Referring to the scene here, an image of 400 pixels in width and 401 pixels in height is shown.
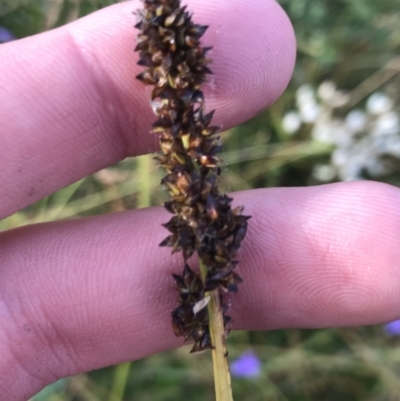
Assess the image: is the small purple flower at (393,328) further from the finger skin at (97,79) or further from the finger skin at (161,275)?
the finger skin at (97,79)

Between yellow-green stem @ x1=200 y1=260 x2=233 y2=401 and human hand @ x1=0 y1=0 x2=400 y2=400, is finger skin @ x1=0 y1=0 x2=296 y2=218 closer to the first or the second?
human hand @ x1=0 y1=0 x2=400 y2=400

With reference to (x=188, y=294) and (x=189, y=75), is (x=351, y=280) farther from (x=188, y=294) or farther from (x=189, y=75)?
(x=189, y=75)

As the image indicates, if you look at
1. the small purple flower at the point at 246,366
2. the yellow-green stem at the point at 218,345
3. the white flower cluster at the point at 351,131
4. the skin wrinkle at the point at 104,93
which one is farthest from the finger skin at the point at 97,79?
the small purple flower at the point at 246,366

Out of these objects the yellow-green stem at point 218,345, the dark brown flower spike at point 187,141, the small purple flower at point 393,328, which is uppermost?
the dark brown flower spike at point 187,141

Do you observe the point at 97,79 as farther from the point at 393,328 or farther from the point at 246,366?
the point at 393,328

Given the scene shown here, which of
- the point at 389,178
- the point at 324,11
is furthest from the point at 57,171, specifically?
the point at 389,178

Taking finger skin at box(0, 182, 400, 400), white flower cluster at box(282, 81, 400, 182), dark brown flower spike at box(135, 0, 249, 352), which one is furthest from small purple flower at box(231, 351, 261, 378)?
dark brown flower spike at box(135, 0, 249, 352)
